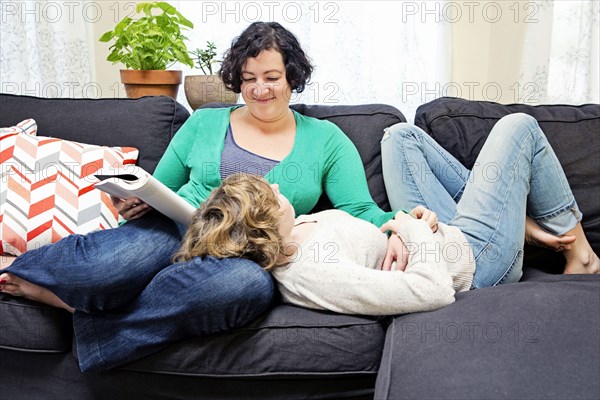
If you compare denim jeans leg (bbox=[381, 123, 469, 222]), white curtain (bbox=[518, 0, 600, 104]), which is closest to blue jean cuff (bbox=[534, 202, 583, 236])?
denim jeans leg (bbox=[381, 123, 469, 222])

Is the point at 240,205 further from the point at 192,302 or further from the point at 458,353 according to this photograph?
the point at 458,353

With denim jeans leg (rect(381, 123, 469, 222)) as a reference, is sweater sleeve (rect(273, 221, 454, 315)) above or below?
below

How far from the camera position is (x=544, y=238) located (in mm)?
1706

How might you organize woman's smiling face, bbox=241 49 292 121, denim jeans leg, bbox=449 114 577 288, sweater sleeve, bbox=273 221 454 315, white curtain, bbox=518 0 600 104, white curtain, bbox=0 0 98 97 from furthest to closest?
white curtain, bbox=0 0 98 97
white curtain, bbox=518 0 600 104
woman's smiling face, bbox=241 49 292 121
denim jeans leg, bbox=449 114 577 288
sweater sleeve, bbox=273 221 454 315

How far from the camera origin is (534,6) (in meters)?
2.49

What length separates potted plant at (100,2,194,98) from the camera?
88.1 inches

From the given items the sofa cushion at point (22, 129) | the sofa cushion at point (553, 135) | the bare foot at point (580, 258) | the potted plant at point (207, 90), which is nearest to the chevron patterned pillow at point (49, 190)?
the sofa cushion at point (22, 129)

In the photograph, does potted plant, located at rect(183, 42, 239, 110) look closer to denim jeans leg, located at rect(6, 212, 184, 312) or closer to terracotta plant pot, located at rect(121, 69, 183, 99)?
terracotta plant pot, located at rect(121, 69, 183, 99)

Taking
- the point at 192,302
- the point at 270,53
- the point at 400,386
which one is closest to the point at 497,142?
the point at 270,53

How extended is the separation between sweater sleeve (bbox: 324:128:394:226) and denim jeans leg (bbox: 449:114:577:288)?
0.24 meters

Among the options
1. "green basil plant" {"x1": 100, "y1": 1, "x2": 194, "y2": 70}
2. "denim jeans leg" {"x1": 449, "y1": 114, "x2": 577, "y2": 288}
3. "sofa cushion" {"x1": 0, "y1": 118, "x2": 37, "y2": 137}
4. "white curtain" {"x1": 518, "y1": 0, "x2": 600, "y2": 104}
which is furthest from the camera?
"white curtain" {"x1": 518, "y1": 0, "x2": 600, "y2": 104}

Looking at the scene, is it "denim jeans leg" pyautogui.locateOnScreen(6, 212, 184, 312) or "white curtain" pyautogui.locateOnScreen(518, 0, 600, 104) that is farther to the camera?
"white curtain" pyautogui.locateOnScreen(518, 0, 600, 104)

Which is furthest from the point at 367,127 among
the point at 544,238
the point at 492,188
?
the point at 544,238

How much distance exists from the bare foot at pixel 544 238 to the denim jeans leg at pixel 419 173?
198 millimetres
